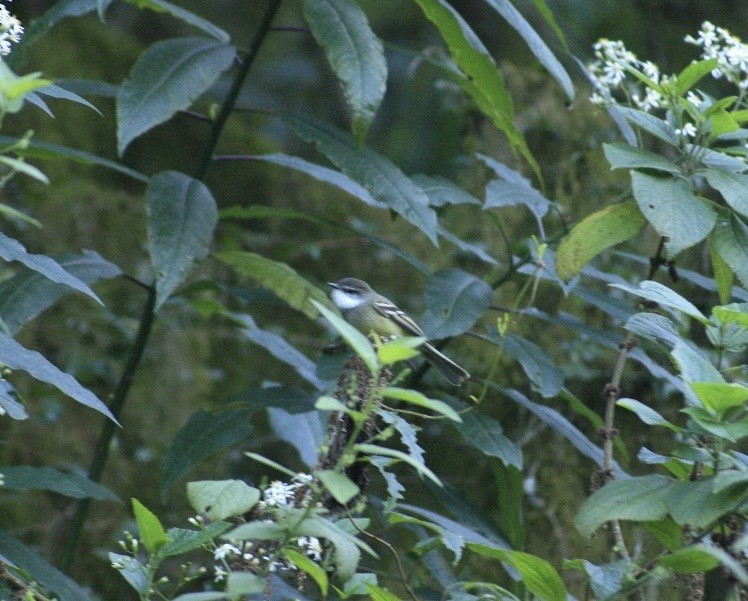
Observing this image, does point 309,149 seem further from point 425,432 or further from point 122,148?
point 122,148

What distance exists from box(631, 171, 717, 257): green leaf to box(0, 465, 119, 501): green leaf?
130 cm

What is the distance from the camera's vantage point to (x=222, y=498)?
1.53 m

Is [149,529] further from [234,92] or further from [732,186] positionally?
[234,92]

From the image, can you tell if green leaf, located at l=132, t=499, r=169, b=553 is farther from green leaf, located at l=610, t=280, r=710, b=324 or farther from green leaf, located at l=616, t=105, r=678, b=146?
green leaf, located at l=616, t=105, r=678, b=146

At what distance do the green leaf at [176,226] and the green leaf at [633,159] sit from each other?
952 millimetres

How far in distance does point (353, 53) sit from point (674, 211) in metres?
0.86

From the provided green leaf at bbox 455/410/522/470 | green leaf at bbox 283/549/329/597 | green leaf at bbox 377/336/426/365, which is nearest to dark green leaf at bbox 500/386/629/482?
green leaf at bbox 455/410/522/470

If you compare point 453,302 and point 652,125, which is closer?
point 652,125

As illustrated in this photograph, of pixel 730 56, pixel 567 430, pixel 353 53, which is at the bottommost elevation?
pixel 567 430

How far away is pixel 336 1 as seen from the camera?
104 inches

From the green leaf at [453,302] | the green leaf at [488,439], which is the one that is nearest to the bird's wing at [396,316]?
the green leaf at [453,302]

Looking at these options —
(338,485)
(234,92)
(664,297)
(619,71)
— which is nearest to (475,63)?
(619,71)

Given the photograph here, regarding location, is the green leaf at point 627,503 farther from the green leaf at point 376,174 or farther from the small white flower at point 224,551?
the green leaf at point 376,174

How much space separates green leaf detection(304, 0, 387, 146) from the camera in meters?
2.47
